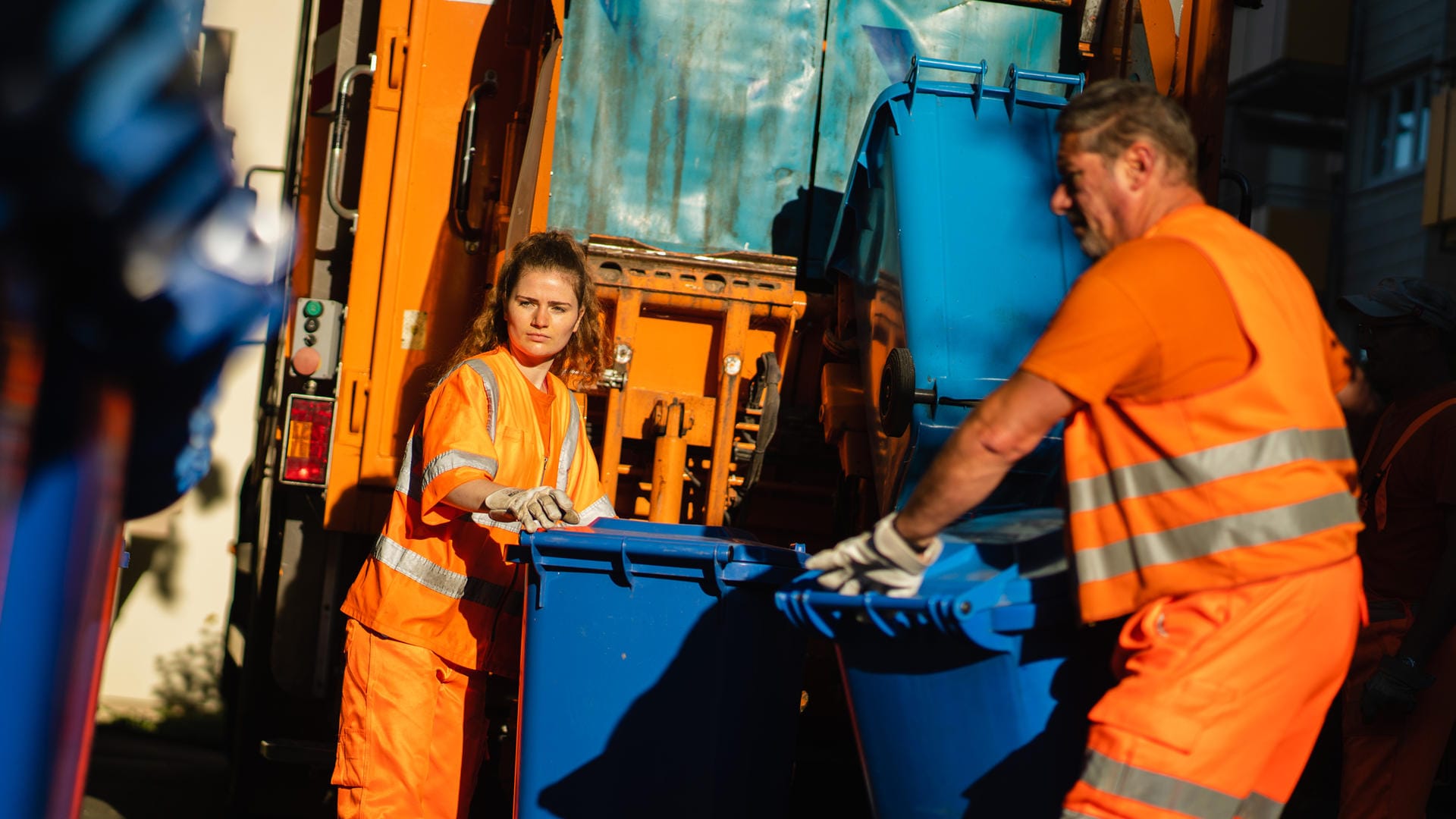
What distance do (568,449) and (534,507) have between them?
0.45m

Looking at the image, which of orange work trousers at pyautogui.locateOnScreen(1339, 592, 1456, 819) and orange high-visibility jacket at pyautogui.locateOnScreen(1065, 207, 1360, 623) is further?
orange work trousers at pyautogui.locateOnScreen(1339, 592, 1456, 819)

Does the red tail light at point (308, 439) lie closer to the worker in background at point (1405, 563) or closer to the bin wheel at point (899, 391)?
the bin wheel at point (899, 391)

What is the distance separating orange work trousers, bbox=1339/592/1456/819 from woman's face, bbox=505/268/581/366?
1.76 meters

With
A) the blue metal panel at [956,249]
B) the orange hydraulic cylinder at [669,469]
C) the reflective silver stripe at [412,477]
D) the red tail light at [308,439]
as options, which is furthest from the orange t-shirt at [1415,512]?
the red tail light at [308,439]

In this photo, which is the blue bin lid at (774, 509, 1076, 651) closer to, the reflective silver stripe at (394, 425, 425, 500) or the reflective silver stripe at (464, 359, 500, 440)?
the reflective silver stripe at (464, 359, 500, 440)

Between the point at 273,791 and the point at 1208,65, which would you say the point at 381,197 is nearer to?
the point at 273,791

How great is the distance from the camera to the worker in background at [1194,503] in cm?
162

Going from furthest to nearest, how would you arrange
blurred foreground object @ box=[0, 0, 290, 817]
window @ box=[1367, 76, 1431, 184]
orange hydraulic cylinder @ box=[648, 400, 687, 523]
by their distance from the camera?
window @ box=[1367, 76, 1431, 184] → orange hydraulic cylinder @ box=[648, 400, 687, 523] → blurred foreground object @ box=[0, 0, 290, 817]

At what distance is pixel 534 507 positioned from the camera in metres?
2.41

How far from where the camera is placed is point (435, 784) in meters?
2.66

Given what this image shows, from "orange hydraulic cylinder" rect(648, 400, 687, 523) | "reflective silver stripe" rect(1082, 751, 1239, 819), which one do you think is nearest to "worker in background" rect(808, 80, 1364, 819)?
"reflective silver stripe" rect(1082, 751, 1239, 819)

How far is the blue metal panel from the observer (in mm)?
2869

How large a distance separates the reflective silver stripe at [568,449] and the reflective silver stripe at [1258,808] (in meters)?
1.53

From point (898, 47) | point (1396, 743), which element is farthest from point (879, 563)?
point (898, 47)
